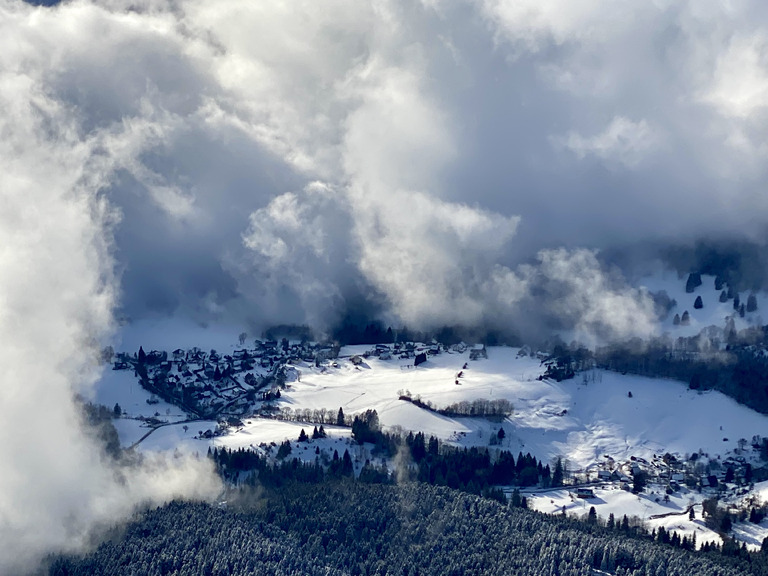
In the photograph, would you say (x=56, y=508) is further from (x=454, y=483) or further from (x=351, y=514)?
(x=454, y=483)

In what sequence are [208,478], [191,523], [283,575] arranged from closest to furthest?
[283,575]
[191,523]
[208,478]

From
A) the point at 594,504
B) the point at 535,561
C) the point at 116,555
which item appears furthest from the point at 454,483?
the point at 116,555

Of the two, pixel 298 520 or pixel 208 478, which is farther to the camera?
pixel 208 478

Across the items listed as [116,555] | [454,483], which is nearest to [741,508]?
[454,483]

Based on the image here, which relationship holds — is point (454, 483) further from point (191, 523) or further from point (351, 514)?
point (191, 523)

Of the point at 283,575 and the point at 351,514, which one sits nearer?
the point at 283,575

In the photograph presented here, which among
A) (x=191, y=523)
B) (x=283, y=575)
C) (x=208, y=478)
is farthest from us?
(x=208, y=478)
